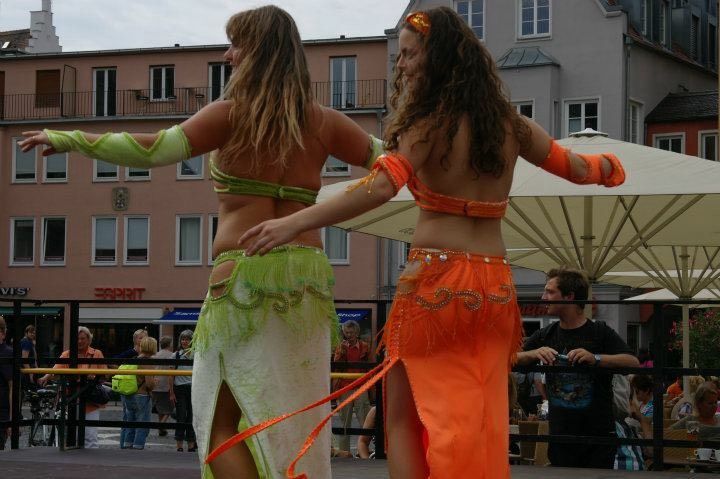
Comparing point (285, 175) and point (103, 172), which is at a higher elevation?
point (103, 172)

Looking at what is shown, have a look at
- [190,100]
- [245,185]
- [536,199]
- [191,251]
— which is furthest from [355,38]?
[245,185]

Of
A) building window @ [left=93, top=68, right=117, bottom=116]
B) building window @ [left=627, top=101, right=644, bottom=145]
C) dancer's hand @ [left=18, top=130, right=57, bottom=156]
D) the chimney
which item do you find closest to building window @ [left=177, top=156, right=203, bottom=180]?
building window @ [left=93, top=68, right=117, bottom=116]

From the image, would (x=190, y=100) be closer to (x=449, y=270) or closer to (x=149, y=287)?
(x=149, y=287)

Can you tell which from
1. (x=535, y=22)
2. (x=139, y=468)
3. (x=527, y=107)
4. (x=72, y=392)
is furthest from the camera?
(x=535, y=22)

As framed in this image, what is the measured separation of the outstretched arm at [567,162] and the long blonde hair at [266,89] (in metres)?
0.84

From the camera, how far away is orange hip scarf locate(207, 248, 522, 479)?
4.07 metres

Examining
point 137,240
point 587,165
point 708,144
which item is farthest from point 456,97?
point 137,240

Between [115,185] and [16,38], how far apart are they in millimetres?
13430

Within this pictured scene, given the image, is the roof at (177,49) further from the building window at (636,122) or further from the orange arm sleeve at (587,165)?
the orange arm sleeve at (587,165)

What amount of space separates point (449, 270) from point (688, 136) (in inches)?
1693

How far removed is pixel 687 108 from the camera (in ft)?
151

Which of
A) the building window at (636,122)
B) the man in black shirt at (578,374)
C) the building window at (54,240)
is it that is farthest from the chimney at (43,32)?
the man in black shirt at (578,374)

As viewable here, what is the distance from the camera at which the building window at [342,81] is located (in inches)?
1932

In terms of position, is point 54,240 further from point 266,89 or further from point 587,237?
point 266,89
